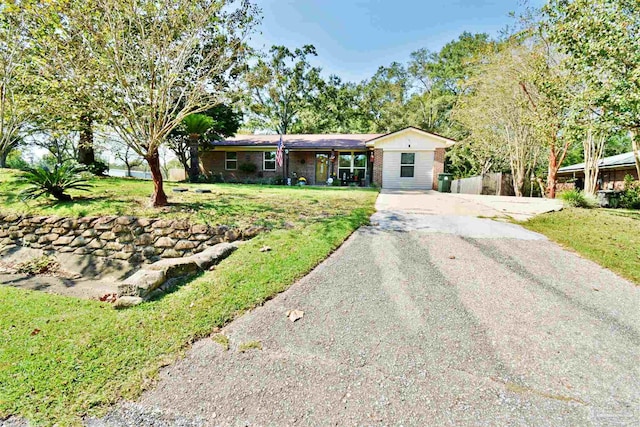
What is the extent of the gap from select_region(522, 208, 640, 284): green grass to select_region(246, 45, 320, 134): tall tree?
24620 millimetres

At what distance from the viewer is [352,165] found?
62.8 feet

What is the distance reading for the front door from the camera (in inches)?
768

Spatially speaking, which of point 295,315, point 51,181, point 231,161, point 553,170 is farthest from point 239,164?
point 295,315

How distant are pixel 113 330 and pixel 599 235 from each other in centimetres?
897

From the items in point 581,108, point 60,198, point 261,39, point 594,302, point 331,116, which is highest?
point 331,116

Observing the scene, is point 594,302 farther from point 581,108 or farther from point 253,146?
point 253,146

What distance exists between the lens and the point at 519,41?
583 inches

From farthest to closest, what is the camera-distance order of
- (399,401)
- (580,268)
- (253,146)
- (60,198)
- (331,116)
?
(331,116) < (253,146) < (60,198) < (580,268) < (399,401)

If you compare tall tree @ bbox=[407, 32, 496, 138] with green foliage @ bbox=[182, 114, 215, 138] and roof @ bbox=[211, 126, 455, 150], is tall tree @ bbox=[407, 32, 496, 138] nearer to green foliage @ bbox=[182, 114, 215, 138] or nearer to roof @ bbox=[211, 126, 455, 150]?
roof @ bbox=[211, 126, 455, 150]

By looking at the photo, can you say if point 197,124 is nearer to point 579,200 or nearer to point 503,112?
point 503,112

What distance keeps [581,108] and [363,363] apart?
10064 mm

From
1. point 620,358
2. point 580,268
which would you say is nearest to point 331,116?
point 580,268

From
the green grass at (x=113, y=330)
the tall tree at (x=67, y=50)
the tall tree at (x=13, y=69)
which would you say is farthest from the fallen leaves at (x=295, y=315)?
the tall tree at (x=13, y=69)

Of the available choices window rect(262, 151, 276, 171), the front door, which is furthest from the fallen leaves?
window rect(262, 151, 276, 171)
